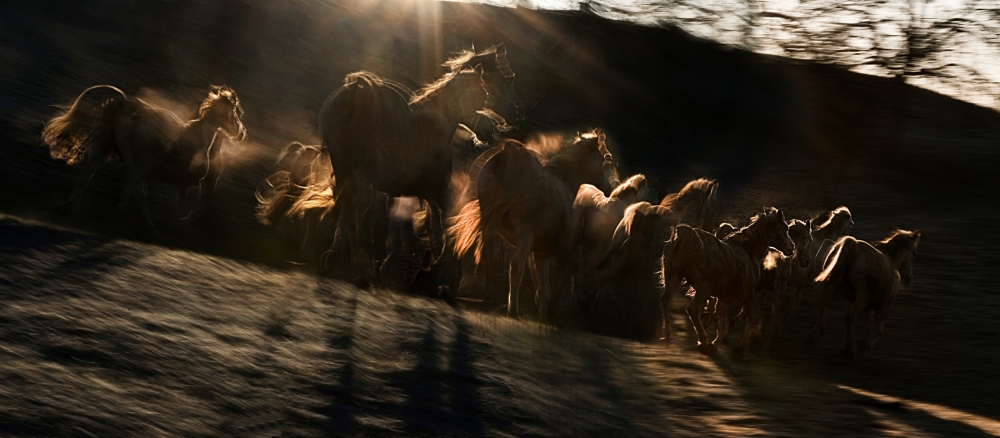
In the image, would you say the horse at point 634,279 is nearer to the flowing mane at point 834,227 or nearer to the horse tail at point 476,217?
the horse tail at point 476,217

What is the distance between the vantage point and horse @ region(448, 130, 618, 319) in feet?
34.2

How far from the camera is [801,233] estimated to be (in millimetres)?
11625

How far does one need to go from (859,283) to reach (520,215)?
3.67 meters

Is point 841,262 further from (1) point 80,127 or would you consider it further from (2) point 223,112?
(1) point 80,127

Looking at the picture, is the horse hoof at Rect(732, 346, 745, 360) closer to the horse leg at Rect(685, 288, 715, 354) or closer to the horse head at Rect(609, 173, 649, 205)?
the horse leg at Rect(685, 288, 715, 354)

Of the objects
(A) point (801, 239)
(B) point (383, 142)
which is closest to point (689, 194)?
(A) point (801, 239)

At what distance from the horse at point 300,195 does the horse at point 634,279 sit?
3151mm

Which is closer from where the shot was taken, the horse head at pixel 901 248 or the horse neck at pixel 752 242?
the horse neck at pixel 752 242

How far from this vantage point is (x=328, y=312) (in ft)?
26.5

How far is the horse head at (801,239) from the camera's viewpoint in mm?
11539

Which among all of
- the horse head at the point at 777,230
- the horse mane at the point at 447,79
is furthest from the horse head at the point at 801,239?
the horse mane at the point at 447,79

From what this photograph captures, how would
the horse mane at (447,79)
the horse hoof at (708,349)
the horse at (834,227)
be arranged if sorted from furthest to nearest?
the horse at (834,227) < the horse mane at (447,79) < the horse hoof at (708,349)

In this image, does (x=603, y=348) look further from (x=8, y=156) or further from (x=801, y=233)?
(x=8, y=156)

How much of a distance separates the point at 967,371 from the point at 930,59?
33.5 feet
